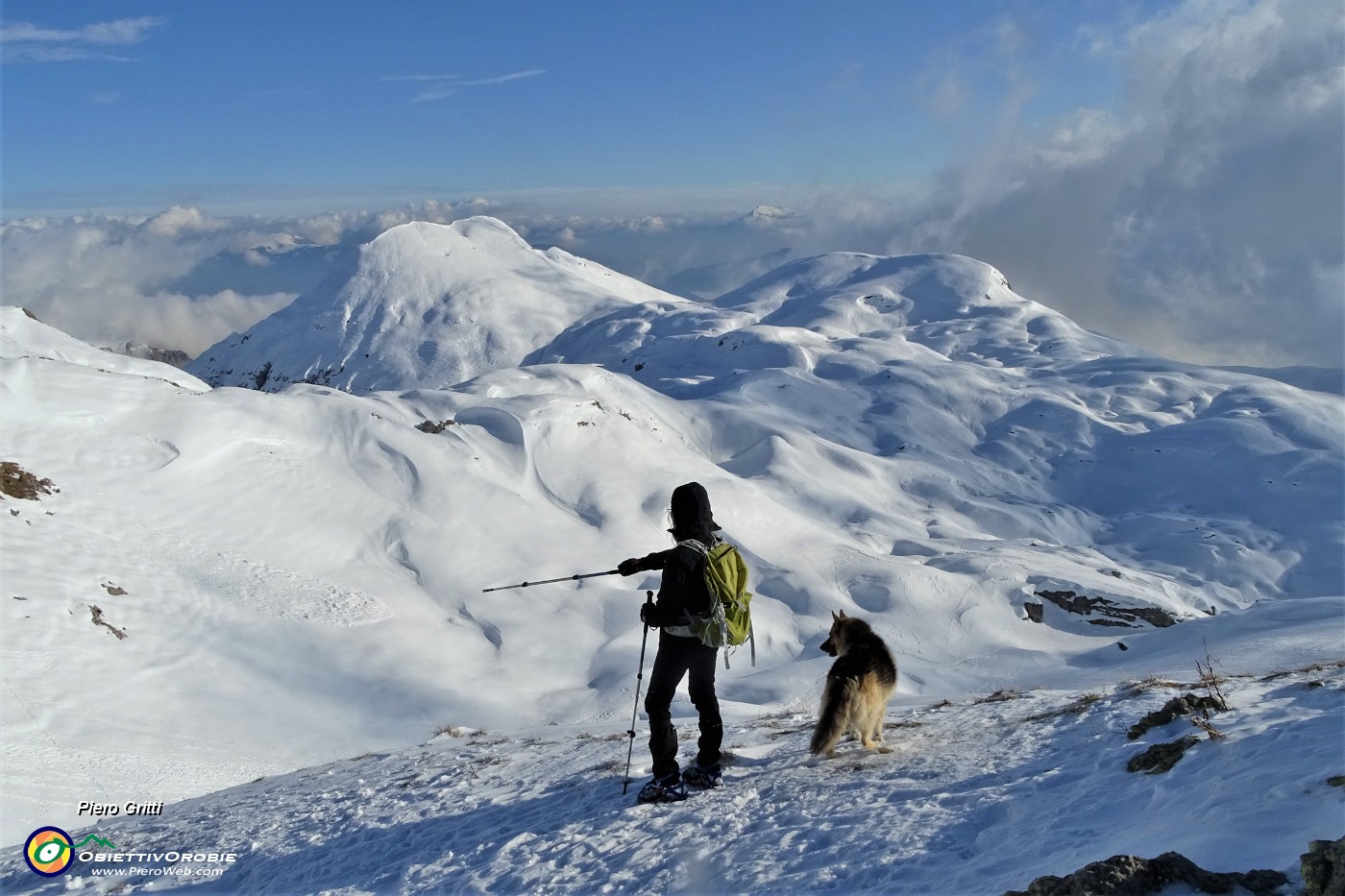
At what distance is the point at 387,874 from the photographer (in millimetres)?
6719

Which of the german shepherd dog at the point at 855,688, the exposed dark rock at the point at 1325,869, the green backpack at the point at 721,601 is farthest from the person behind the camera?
the german shepherd dog at the point at 855,688

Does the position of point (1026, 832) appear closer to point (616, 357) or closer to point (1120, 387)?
point (1120, 387)

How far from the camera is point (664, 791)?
7.09 m

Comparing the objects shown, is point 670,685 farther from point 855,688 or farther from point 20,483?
point 20,483

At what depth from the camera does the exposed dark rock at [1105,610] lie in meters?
42.1

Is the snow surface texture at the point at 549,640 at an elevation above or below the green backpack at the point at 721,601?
below

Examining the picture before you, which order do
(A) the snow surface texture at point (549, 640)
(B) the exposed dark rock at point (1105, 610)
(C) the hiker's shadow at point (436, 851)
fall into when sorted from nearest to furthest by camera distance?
(A) the snow surface texture at point (549, 640)
(C) the hiker's shadow at point (436, 851)
(B) the exposed dark rock at point (1105, 610)

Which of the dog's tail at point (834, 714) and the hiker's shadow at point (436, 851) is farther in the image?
the dog's tail at point (834, 714)

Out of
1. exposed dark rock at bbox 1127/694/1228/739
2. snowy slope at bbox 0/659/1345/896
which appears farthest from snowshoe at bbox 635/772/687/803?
exposed dark rock at bbox 1127/694/1228/739

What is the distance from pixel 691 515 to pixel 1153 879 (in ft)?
12.7

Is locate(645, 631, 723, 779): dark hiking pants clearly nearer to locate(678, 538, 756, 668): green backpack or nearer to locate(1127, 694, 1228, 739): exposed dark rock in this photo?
locate(678, 538, 756, 668): green backpack

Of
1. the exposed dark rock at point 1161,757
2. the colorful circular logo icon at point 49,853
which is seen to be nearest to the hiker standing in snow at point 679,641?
the exposed dark rock at point 1161,757

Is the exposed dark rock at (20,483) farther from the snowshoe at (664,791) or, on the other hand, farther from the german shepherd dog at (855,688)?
the german shepherd dog at (855,688)

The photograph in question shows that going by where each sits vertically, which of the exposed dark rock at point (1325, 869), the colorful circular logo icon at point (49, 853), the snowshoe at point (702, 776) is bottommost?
the colorful circular logo icon at point (49, 853)
